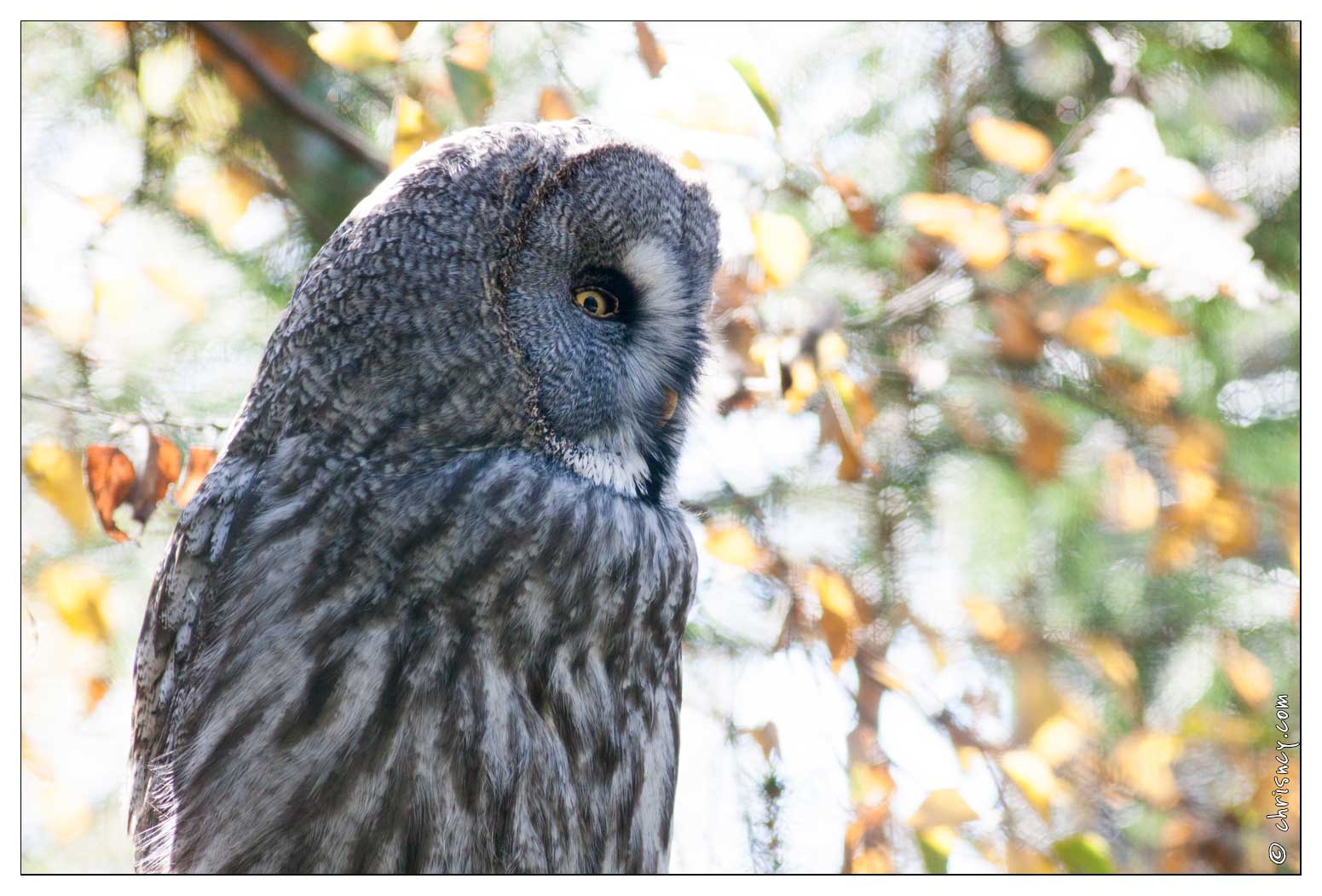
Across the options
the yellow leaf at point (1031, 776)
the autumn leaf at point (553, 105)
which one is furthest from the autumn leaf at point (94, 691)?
the yellow leaf at point (1031, 776)

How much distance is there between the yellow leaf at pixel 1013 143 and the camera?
2.26m

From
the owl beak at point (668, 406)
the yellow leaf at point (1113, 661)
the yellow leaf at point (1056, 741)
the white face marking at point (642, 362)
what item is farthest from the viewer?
the yellow leaf at point (1113, 661)

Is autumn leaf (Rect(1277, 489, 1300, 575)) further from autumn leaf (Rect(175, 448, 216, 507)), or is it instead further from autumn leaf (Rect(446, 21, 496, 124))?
autumn leaf (Rect(175, 448, 216, 507))

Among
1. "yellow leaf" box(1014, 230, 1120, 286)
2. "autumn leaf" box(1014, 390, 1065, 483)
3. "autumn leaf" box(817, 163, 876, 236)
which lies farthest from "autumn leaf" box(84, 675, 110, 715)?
"autumn leaf" box(1014, 390, 1065, 483)

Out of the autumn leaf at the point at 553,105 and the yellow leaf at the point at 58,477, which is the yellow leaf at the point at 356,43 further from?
the yellow leaf at the point at 58,477

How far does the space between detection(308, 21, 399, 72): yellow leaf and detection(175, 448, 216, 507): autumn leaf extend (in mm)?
687

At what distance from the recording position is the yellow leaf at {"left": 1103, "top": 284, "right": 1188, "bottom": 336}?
230 cm

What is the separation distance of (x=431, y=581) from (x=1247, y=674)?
82.2 inches

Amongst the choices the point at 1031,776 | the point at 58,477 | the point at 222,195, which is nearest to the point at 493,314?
the point at 222,195

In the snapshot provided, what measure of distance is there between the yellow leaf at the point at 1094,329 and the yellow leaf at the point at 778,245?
77 centimetres

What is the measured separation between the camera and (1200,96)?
2.31m

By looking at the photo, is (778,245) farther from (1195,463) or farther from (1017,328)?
(1195,463)

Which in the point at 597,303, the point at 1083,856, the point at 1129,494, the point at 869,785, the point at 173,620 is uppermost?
the point at 1129,494

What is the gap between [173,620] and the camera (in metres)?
1.32
